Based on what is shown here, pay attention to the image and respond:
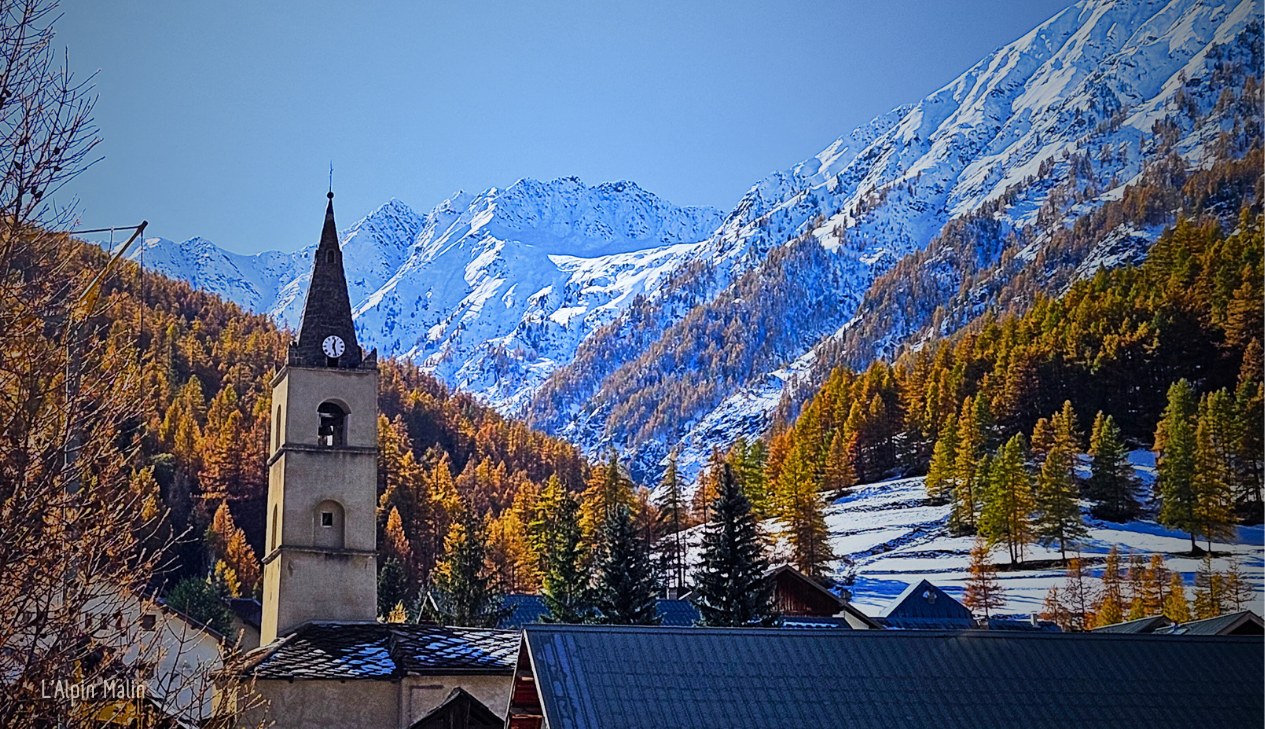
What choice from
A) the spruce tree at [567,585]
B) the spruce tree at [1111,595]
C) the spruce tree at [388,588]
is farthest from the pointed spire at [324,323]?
the spruce tree at [1111,595]

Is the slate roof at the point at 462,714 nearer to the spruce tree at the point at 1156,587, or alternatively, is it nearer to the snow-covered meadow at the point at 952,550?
the snow-covered meadow at the point at 952,550

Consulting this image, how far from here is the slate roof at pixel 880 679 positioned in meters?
22.1

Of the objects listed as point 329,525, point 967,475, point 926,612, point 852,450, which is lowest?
point 926,612

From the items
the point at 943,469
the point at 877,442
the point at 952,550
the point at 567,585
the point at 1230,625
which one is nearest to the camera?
the point at 1230,625

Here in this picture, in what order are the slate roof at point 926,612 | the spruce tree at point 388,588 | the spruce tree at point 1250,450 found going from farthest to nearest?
the spruce tree at point 1250,450
the spruce tree at point 388,588
the slate roof at point 926,612

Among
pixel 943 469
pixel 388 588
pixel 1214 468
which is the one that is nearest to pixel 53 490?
pixel 388 588

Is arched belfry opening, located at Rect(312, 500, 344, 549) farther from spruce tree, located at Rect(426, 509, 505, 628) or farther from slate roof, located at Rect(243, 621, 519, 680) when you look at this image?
spruce tree, located at Rect(426, 509, 505, 628)

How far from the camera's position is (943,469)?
12775cm

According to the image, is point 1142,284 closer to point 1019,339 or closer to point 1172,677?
point 1019,339

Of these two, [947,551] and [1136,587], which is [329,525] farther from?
[947,551]

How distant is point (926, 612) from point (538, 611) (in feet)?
60.5

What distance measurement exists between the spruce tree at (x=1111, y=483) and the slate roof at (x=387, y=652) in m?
85.7

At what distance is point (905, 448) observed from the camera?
147250 millimetres

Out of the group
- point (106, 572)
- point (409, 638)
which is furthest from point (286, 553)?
point (106, 572)
